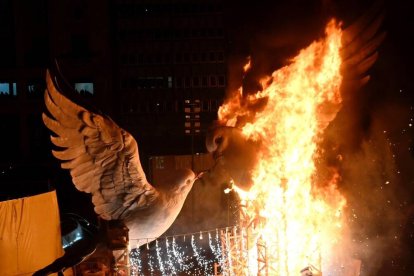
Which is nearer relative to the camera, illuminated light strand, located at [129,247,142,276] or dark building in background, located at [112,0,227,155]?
illuminated light strand, located at [129,247,142,276]

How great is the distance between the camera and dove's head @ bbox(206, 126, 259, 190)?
844 centimetres

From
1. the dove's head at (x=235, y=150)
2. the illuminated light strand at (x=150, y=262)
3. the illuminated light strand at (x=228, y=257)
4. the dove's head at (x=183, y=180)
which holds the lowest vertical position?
the illuminated light strand at (x=150, y=262)

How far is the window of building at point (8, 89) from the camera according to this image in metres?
26.8

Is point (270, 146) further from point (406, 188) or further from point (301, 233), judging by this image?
point (406, 188)

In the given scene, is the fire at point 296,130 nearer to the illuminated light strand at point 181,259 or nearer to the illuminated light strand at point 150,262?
the illuminated light strand at point 181,259

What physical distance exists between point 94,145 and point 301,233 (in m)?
3.75

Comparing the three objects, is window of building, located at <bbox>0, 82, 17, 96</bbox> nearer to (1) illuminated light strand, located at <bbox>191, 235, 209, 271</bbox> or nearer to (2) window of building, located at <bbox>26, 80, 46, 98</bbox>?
(2) window of building, located at <bbox>26, 80, 46, 98</bbox>

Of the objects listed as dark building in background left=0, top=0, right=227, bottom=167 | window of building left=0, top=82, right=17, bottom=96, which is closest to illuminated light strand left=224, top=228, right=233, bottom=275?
dark building in background left=0, top=0, right=227, bottom=167

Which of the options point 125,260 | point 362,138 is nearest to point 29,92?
point 362,138

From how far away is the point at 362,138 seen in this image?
1353 centimetres

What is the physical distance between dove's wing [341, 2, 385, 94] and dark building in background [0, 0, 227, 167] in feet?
57.5

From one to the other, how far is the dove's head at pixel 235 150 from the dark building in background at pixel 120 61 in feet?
58.0

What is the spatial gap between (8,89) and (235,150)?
21.6 metres

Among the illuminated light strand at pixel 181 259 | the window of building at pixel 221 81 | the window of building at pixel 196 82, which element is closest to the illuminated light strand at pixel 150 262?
the illuminated light strand at pixel 181 259
